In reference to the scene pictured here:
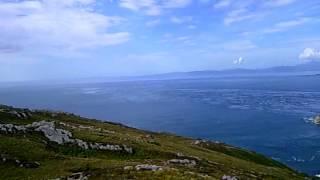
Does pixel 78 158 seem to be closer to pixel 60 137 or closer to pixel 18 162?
pixel 18 162

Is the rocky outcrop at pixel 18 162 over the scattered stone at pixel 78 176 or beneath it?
over

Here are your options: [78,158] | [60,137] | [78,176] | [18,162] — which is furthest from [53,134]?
[78,176]

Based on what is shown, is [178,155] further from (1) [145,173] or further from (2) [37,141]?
(1) [145,173]

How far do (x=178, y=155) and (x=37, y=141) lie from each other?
23.4 meters

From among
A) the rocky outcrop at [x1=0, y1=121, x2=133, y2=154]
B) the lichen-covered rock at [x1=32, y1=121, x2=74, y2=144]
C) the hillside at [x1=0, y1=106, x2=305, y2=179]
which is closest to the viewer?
the hillside at [x1=0, y1=106, x2=305, y2=179]

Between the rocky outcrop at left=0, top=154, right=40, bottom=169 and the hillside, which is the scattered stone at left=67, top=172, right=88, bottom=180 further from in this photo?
the rocky outcrop at left=0, top=154, right=40, bottom=169

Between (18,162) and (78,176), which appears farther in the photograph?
(18,162)

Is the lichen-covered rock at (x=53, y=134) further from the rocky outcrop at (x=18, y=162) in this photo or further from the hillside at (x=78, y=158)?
the rocky outcrop at (x=18, y=162)

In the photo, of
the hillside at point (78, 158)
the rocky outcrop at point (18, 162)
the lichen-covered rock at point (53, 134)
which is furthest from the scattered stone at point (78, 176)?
the lichen-covered rock at point (53, 134)

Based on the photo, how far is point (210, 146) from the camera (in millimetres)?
108938

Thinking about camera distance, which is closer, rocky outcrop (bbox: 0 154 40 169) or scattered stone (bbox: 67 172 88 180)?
scattered stone (bbox: 67 172 88 180)

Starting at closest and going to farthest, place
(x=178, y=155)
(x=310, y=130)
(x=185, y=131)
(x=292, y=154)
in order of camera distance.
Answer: (x=178, y=155)
(x=292, y=154)
(x=310, y=130)
(x=185, y=131)

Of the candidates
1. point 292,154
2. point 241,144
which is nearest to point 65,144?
point 292,154

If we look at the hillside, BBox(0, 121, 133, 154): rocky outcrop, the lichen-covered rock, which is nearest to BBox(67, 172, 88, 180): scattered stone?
the hillside
